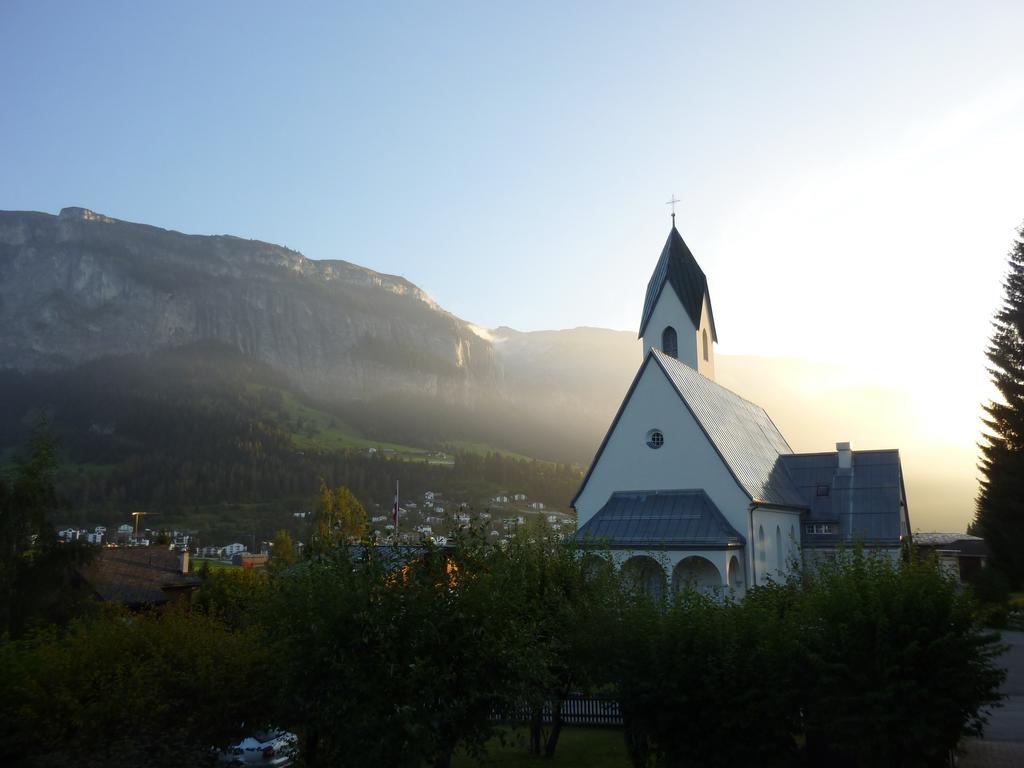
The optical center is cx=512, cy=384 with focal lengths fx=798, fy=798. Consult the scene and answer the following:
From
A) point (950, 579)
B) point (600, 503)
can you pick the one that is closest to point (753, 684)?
point (950, 579)

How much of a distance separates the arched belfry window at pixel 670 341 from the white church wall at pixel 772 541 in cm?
1179

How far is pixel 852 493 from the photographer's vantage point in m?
44.7

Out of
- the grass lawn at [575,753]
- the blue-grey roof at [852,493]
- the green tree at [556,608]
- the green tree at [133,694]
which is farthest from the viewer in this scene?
the blue-grey roof at [852,493]

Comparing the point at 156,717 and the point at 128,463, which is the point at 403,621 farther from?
the point at 128,463

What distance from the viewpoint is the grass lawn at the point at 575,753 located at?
19.9 metres

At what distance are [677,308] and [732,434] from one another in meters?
10.5

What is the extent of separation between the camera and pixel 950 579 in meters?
15.3

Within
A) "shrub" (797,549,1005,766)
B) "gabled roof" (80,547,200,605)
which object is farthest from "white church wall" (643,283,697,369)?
"shrub" (797,549,1005,766)

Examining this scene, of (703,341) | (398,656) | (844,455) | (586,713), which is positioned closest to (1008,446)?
(844,455)

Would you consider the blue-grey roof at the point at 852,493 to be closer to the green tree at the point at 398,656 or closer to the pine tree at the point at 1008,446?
the pine tree at the point at 1008,446

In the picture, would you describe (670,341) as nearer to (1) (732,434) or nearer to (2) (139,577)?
(1) (732,434)

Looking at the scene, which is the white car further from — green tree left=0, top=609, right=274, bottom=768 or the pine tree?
the pine tree

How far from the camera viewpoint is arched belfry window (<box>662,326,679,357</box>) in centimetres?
4806

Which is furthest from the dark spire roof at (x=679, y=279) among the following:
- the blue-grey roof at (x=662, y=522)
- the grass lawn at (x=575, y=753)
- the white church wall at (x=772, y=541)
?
the grass lawn at (x=575, y=753)
